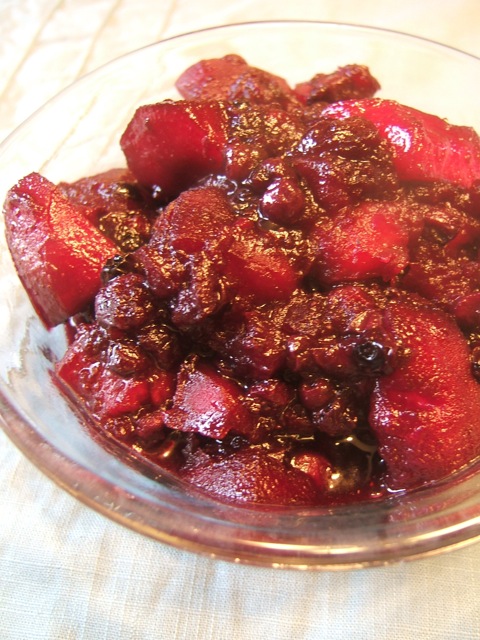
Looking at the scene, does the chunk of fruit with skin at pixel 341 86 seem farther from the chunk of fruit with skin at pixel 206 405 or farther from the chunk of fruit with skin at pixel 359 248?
the chunk of fruit with skin at pixel 206 405

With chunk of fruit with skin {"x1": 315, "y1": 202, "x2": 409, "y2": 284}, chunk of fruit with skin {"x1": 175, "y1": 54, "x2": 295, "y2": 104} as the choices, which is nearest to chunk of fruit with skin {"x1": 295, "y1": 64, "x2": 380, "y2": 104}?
chunk of fruit with skin {"x1": 175, "y1": 54, "x2": 295, "y2": 104}

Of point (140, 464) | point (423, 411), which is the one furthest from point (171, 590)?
point (423, 411)

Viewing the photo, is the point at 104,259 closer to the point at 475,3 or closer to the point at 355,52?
the point at 355,52

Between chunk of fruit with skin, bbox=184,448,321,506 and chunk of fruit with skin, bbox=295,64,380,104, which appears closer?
chunk of fruit with skin, bbox=184,448,321,506

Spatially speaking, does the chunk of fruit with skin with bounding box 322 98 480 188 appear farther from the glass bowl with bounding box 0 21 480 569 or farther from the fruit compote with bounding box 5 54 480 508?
the glass bowl with bounding box 0 21 480 569

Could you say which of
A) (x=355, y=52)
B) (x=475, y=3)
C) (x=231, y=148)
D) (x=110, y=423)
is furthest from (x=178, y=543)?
(x=475, y=3)

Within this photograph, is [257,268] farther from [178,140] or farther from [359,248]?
[178,140]

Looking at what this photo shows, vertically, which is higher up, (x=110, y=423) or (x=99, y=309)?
(x=99, y=309)
